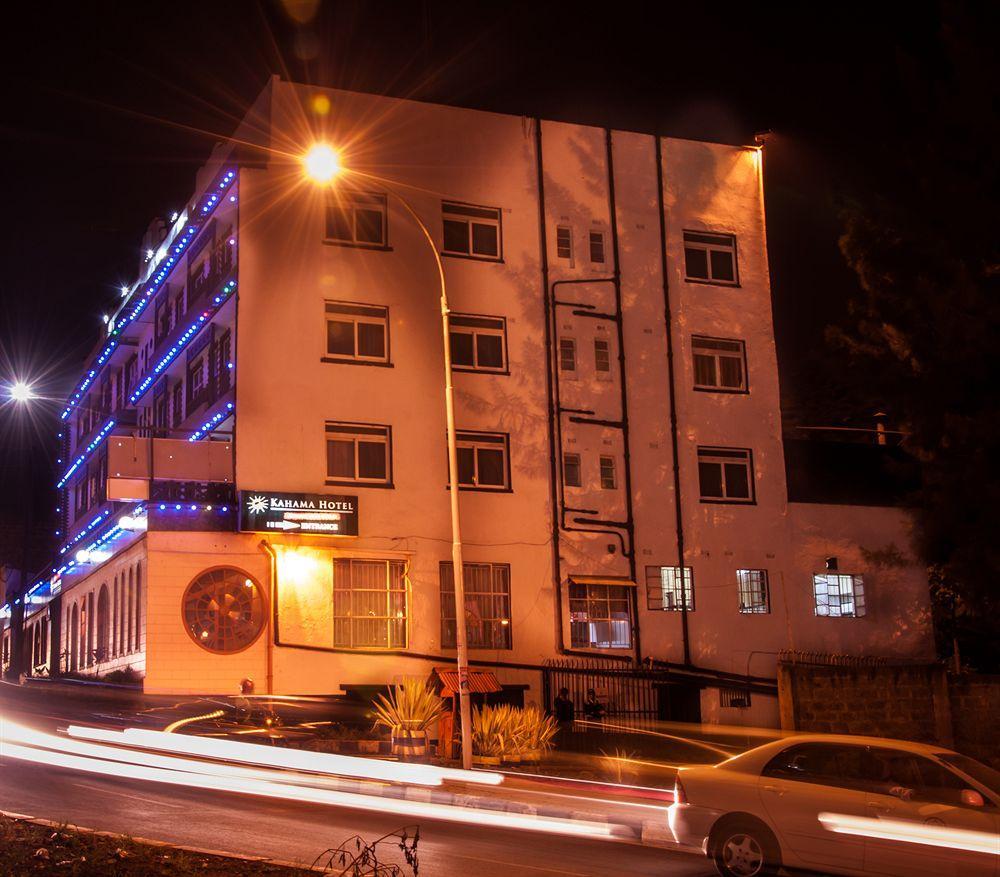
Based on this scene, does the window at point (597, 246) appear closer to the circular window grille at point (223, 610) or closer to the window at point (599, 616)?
the window at point (599, 616)

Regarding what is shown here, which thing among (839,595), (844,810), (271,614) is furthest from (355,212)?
(844,810)

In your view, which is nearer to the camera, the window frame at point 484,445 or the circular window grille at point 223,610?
the circular window grille at point 223,610

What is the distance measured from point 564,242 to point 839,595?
12568 millimetres

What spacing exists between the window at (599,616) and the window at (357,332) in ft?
26.2

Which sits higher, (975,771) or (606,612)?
(606,612)

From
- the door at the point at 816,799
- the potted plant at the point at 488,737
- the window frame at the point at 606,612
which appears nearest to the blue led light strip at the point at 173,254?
the window frame at the point at 606,612

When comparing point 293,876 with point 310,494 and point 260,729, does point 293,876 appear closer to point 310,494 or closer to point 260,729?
point 260,729

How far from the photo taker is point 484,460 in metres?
33.6

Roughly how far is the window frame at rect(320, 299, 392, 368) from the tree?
36.7 feet

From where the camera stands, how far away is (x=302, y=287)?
32094 millimetres

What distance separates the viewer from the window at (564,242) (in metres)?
35.6

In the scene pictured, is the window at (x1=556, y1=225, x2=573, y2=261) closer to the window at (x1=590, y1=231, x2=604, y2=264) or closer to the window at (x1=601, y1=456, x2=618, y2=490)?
the window at (x1=590, y1=231, x2=604, y2=264)

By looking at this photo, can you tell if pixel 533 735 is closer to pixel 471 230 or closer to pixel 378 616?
pixel 378 616

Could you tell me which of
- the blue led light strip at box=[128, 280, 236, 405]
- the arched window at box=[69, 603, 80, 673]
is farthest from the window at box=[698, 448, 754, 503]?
the arched window at box=[69, 603, 80, 673]
